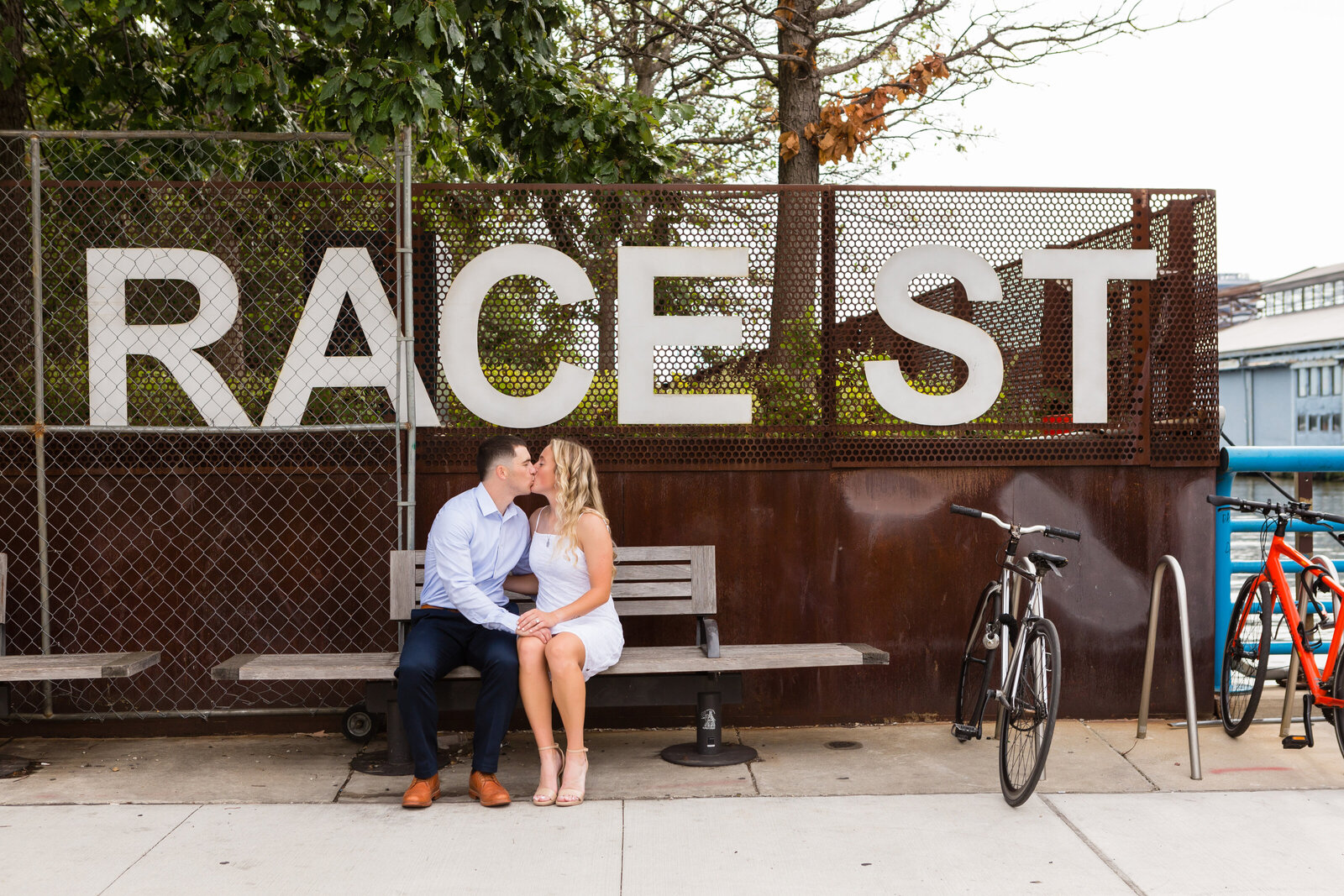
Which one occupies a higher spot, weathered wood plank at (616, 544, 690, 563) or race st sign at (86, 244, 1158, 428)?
race st sign at (86, 244, 1158, 428)

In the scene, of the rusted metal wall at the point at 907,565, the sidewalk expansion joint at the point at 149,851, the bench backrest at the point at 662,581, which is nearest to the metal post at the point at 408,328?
the bench backrest at the point at 662,581

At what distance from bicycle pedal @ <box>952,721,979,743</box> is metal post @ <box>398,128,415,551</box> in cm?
279

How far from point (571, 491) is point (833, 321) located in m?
1.77

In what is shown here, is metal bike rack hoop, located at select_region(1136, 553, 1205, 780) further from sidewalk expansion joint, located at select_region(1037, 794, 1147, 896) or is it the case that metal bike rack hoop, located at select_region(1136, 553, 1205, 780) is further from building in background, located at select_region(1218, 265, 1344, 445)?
building in background, located at select_region(1218, 265, 1344, 445)

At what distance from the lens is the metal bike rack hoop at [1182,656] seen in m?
4.95

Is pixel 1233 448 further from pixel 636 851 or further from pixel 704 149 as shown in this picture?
pixel 704 149

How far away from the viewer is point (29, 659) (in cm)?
517

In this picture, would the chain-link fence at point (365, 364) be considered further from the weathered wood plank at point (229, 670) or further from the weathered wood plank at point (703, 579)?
the weathered wood plank at point (229, 670)

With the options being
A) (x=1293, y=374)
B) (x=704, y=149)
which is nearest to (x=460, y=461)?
(x=704, y=149)

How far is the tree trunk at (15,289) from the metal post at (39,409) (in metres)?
0.12

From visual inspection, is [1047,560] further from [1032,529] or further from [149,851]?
[149,851]

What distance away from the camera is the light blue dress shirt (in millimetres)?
4805

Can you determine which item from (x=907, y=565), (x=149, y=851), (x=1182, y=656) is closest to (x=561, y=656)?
(x=149, y=851)

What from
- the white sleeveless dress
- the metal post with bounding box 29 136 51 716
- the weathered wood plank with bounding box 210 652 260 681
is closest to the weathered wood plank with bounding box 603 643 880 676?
the white sleeveless dress
